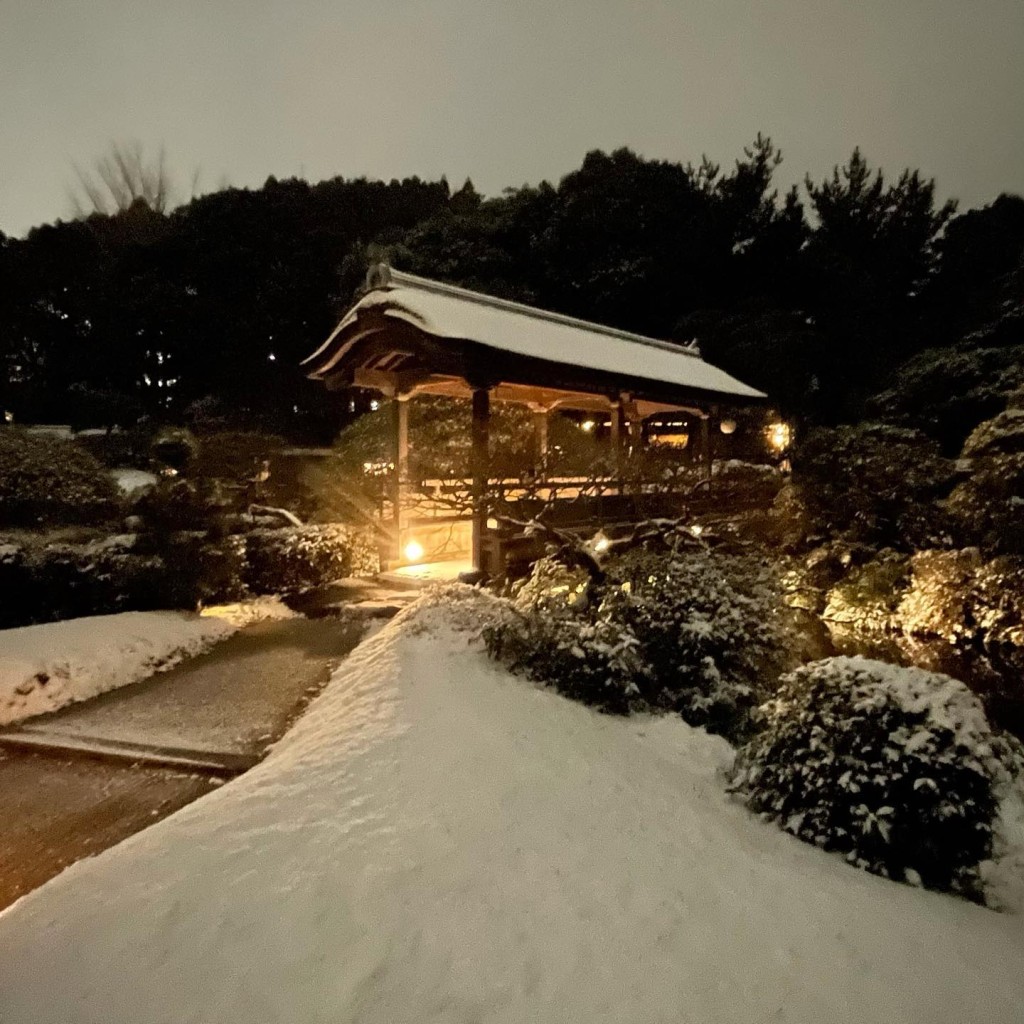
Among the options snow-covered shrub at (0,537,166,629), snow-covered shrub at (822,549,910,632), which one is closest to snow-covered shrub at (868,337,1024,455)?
snow-covered shrub at (822,549,910,632)

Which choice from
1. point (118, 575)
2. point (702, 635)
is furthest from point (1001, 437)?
point (118, 575)

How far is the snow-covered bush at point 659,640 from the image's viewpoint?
6254mm

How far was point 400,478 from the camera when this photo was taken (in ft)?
41.4

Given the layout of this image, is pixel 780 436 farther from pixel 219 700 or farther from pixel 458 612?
pixel 219 700

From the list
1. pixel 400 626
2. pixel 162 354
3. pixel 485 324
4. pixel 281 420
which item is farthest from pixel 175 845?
pixel 162 354

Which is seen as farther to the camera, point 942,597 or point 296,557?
point 296,557

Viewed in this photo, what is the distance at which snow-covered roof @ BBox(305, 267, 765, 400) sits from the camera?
10820 mm

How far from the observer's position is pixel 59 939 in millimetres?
2883

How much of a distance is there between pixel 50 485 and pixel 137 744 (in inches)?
306

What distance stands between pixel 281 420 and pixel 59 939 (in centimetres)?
2129

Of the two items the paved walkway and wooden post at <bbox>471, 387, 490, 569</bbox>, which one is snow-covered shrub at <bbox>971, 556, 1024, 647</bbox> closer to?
wooden post at <bbox>471, 387, 490, 569</bbox>

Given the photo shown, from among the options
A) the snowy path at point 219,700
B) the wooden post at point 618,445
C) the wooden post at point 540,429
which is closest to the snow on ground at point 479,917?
the snowy path at point 219,700

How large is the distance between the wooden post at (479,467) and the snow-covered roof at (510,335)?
92cm

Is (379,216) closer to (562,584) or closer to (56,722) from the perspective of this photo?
(562,584)
